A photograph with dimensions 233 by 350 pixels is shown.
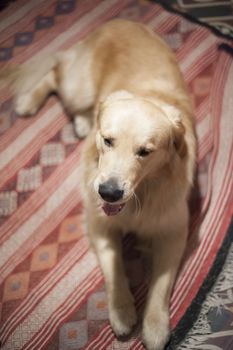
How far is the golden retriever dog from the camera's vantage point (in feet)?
4.00

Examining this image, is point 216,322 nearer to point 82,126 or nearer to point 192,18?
point 82,126

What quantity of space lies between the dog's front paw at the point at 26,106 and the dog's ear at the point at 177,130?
3.20ft

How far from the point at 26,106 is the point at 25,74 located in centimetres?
25

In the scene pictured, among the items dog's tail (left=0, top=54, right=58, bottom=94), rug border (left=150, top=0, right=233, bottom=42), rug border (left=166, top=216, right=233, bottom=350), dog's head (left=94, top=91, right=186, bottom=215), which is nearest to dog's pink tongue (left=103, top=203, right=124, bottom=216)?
dog's head (left=94, top=91, right=186, bottom=215)

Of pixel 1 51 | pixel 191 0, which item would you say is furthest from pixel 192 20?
pixel 1 51

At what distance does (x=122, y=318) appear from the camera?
4.79ft

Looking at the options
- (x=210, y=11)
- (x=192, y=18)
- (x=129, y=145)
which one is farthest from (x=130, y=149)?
(x=210, y=11)

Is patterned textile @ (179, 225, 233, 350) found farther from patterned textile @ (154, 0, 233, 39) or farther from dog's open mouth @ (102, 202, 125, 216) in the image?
patterned textile @ (154, 0, 233, 39)

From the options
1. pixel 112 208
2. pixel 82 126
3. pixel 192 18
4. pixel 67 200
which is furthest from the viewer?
pixel 192 18

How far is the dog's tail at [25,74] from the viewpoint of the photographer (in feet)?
7.36

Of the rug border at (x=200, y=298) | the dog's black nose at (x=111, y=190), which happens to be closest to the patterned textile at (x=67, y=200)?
the rug border at (x=200, y=298)

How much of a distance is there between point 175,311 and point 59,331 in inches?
17.7

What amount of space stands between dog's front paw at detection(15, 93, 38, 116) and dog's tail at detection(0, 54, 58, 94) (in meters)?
0.10

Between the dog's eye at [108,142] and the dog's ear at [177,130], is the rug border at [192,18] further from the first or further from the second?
the dog's eye at [108,142]
